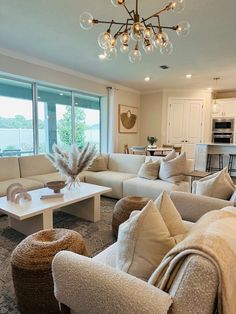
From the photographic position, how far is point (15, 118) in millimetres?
4477

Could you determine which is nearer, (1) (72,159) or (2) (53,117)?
(1) (72,159)

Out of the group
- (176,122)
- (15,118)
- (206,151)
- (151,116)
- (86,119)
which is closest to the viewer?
(15,118)

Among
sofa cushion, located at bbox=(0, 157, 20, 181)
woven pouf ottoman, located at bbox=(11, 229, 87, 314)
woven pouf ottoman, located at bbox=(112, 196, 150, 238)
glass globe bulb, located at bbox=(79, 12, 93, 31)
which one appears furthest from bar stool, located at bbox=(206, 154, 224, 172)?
woven pouf ottoman, located at bbox=(11, 229, 87, 314)

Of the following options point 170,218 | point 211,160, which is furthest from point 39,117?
point 211,160

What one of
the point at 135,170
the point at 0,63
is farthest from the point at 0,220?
the point at 0,63

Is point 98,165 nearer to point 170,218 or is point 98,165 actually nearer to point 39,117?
point 39,117

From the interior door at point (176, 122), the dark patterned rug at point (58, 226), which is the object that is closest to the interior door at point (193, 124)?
the interior door at point (176, 122)

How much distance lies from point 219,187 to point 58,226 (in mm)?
2009

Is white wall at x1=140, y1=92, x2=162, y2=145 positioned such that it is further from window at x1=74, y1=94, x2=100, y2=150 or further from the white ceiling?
window at x1=74, y1=94, x2=100, y2=150

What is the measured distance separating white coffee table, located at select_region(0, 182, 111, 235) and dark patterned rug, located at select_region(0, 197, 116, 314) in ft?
0.33

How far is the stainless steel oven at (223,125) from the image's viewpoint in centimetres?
715

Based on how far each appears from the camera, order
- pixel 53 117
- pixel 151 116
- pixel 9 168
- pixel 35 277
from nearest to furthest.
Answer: pixel 35 277 → pixel 9 168 → pixel 53 117 → pixel 151 116

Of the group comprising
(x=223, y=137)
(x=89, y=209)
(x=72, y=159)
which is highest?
(x=223, y=137)

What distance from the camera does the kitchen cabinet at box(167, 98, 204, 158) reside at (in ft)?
23.6
